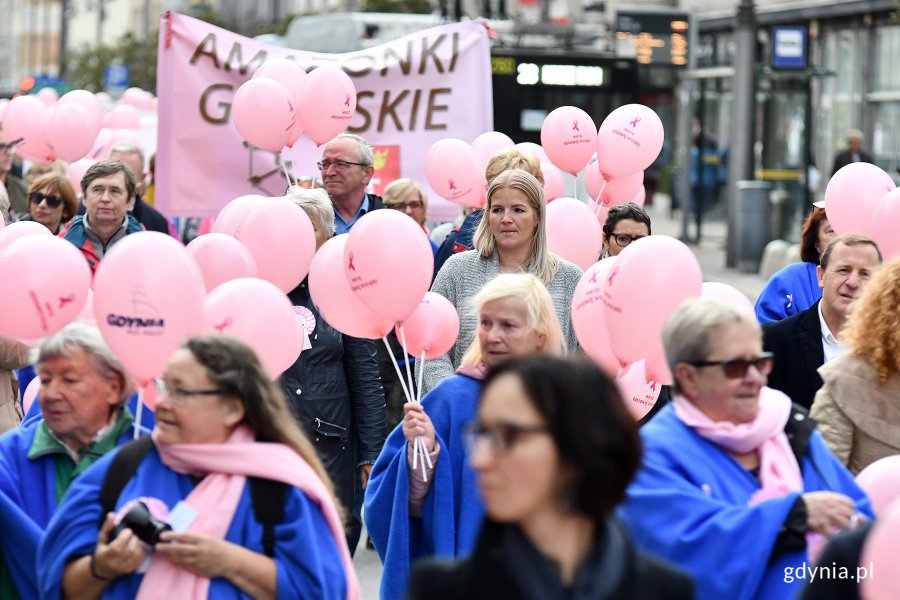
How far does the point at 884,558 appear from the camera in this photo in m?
2.98

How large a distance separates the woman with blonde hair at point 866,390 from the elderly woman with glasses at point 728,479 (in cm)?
73

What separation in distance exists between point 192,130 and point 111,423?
6033mm

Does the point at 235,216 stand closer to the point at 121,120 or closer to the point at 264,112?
the point at 264,112

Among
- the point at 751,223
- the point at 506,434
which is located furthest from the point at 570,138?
the point at 751,223

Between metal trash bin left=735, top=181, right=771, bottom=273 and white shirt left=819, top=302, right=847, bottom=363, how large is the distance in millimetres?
16014

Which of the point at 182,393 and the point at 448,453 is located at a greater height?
the point at 182,393

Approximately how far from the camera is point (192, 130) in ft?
33.4

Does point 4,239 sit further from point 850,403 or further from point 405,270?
point 850,403

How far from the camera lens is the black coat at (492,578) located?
279 centimetres

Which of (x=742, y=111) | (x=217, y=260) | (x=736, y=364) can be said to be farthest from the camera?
(x=742, y=111)

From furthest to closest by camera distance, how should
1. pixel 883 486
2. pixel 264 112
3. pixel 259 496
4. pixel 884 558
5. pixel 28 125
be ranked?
pixel 28 125
pixel 264 112
pixel 883 486
pixel 259 496
pixel 884 558

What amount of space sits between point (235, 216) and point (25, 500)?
2317 mm

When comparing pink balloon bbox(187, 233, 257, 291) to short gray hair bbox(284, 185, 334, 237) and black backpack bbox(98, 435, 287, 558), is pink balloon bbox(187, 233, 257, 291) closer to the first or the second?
short gray hair bbox(284, 185, 334, 237)

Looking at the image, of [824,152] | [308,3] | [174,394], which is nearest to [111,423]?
[174,394]
